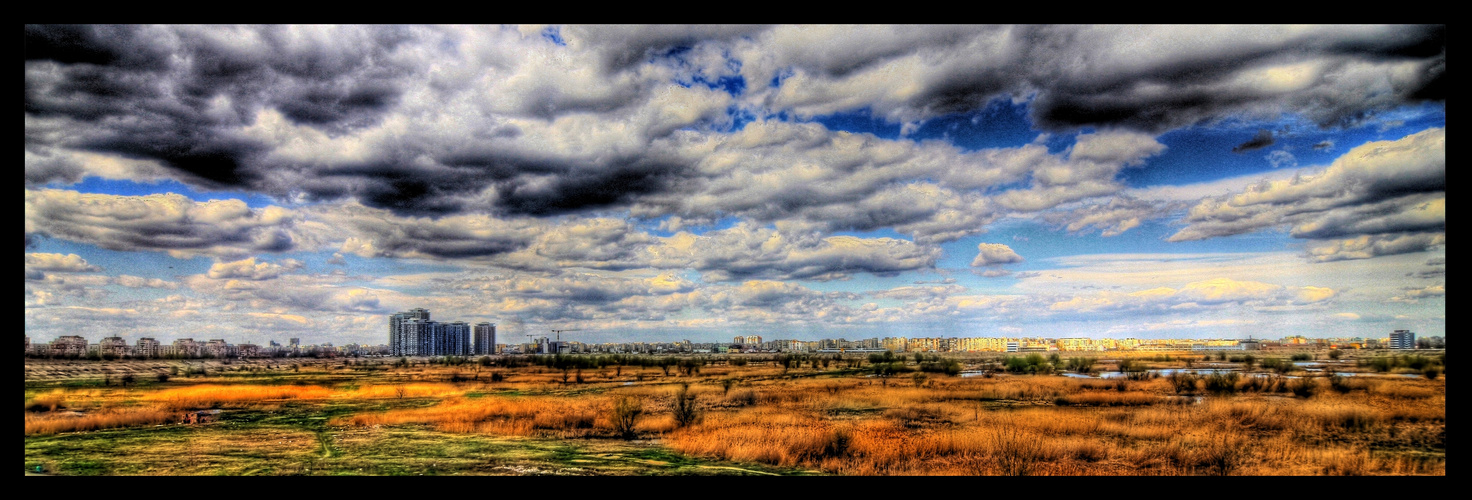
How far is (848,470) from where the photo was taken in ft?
42.5

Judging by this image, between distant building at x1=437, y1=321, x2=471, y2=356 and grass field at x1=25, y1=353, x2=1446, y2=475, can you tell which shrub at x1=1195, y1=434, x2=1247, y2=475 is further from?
distant building at x1=437, y1=321, x2=471, y2=356

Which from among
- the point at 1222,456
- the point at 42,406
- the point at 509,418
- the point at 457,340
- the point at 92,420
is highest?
the point at 1222,456

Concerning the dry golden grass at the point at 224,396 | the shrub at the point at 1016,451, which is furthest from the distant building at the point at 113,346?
the shrub at the point at 1016,451

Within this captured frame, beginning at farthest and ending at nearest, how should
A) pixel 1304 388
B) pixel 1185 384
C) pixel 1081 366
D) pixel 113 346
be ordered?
pixel 113 346
pixel 1081 366
pixel 1185 384
pixel 1304 388

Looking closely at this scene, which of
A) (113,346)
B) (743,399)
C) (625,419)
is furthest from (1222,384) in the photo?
(113,346)

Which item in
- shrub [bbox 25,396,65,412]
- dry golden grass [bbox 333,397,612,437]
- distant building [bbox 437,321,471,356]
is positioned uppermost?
dry golden grass [bbox 333,397,612,437]

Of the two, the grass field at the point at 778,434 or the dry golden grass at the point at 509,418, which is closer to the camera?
the grass field at the point at 778,434

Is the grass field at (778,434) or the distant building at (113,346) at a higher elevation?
the grass field at (778,434)

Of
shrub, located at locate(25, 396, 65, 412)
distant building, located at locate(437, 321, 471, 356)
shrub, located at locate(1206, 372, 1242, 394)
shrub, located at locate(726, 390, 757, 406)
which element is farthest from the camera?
distant building, located at locate(437, 321, 471, 356)

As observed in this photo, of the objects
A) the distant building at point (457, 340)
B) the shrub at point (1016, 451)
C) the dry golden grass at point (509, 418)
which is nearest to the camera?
the shrub at point (1016, 451)

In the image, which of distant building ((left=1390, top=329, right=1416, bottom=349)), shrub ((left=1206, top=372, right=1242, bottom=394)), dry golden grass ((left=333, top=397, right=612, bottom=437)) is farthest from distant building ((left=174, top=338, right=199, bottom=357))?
distant building ((left=1390, top=329, right=1416, bottom=349))

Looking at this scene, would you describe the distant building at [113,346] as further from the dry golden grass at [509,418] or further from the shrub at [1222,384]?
the shrub at [1222,384]

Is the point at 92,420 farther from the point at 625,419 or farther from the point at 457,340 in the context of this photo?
the point at 457,340

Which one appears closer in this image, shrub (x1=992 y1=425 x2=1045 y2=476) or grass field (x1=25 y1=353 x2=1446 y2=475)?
shrub (x1=992 y1=425 x2=1045 y2=476)
